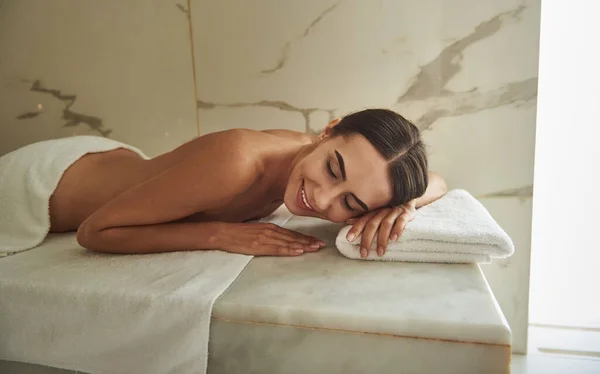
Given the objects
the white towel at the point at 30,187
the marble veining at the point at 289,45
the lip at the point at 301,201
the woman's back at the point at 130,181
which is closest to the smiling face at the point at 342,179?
the lip at the point at 301,201

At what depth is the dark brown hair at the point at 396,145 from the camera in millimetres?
830

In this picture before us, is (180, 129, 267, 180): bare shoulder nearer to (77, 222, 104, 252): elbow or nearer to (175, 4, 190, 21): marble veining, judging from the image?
(77, 222, 104, 252): elbow

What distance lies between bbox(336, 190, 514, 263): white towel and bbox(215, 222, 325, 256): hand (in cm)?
8

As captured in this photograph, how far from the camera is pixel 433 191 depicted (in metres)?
1.07

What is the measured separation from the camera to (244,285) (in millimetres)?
721

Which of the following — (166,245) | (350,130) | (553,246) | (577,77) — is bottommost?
(553,246)

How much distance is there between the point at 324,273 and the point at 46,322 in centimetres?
47

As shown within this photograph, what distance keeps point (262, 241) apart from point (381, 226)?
23 centimetres

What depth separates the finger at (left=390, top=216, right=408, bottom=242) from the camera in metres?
0.79

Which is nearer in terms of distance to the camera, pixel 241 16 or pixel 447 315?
pixel 447 315

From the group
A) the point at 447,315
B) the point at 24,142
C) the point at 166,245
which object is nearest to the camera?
the point at 447,315

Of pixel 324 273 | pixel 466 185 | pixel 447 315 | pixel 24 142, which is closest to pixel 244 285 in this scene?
pixel 324 273

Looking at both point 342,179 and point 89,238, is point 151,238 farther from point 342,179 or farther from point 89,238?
point 342,179

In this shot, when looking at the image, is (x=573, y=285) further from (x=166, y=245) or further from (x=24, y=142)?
(x=24, y=142)
